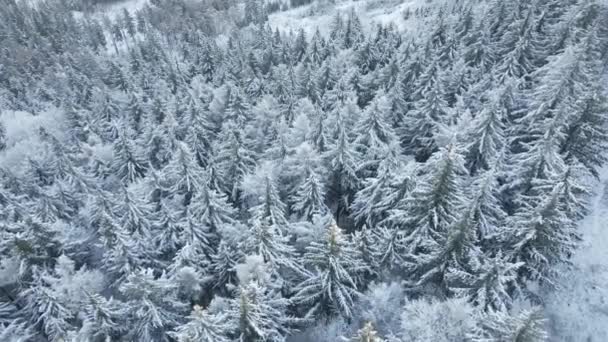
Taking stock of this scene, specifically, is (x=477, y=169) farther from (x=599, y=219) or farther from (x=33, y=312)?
(x=33, y=312)

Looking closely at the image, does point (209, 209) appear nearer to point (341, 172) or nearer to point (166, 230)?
point (166, 230)

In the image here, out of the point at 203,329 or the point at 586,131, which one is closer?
the point at 203,329

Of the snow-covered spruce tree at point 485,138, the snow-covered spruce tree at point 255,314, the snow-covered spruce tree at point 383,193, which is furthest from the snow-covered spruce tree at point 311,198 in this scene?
the snow-covered spruce tree at point 485,138

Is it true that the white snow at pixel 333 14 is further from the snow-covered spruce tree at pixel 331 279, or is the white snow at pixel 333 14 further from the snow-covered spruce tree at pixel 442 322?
the snow-covered spruce tree at pixel 442 322

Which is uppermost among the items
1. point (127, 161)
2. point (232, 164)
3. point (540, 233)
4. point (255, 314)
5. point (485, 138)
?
point (485, 138)

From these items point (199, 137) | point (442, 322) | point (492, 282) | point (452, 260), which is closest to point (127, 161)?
point (199, 137)
